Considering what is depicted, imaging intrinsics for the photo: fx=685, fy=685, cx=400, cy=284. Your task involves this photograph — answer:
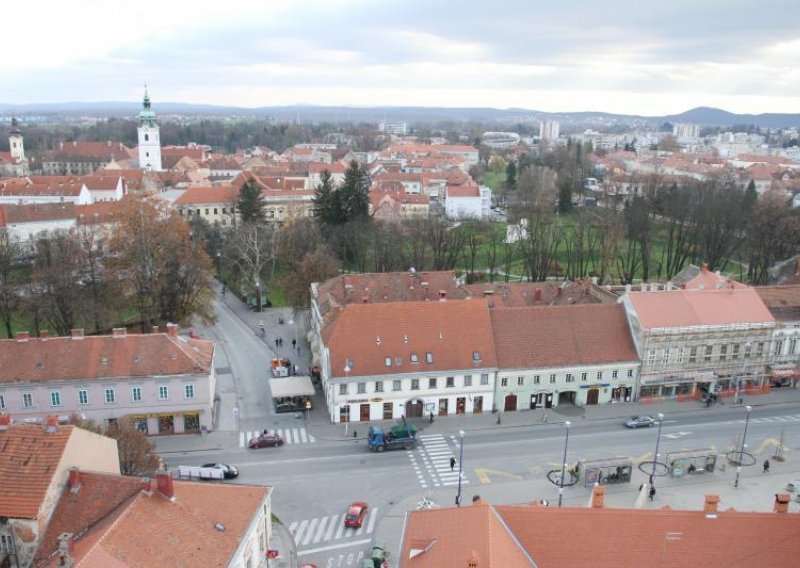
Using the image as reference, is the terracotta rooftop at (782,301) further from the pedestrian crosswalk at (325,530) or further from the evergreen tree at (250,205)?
the evergreen tree at (250,205)

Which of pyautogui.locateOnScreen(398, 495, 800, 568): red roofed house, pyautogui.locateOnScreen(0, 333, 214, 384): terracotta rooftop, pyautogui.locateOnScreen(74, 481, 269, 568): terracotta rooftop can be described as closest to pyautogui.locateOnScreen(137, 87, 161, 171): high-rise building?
pyautogui.locateOnScreen(0, 333, 214, 384): terracotta rooftop

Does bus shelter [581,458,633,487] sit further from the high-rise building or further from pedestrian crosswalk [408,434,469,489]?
the high-rise building

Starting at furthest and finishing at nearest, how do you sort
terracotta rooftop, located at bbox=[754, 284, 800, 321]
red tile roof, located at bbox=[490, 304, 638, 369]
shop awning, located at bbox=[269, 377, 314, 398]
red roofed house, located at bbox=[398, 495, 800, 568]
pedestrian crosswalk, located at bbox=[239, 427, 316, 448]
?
1. terracotta rooftop, located at bbox=[754, 284, 800, 321]
2. red tile roof, located at bbox=[490, 304, 638, 369]
3. shop awning, located at bbox=[269, 377, 314, 398]
4. pedestrian crosswalk, located at bbox=[239, 427, 316, 448]
5. red roofed house, located at bbox=[398, 495, 800, 568]

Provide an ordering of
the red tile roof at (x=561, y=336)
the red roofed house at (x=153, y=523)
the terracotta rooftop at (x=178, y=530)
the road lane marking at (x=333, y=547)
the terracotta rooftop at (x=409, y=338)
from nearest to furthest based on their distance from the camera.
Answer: the terracotta rooftop at (x=178, y=530), the red roofed house at (x=153, y=523), the road lane marking at (x=333, y=547), the terracotta rooftop at (x=409, y=338), the red tile roof at (x=561, y=336)

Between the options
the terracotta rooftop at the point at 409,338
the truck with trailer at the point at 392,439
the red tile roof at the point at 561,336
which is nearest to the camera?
the truck with trailer at the point at 392,439

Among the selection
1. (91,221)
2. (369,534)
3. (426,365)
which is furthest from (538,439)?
(91,221)

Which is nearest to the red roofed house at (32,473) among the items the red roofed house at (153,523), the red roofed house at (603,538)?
the red roofed house at (153,523)
